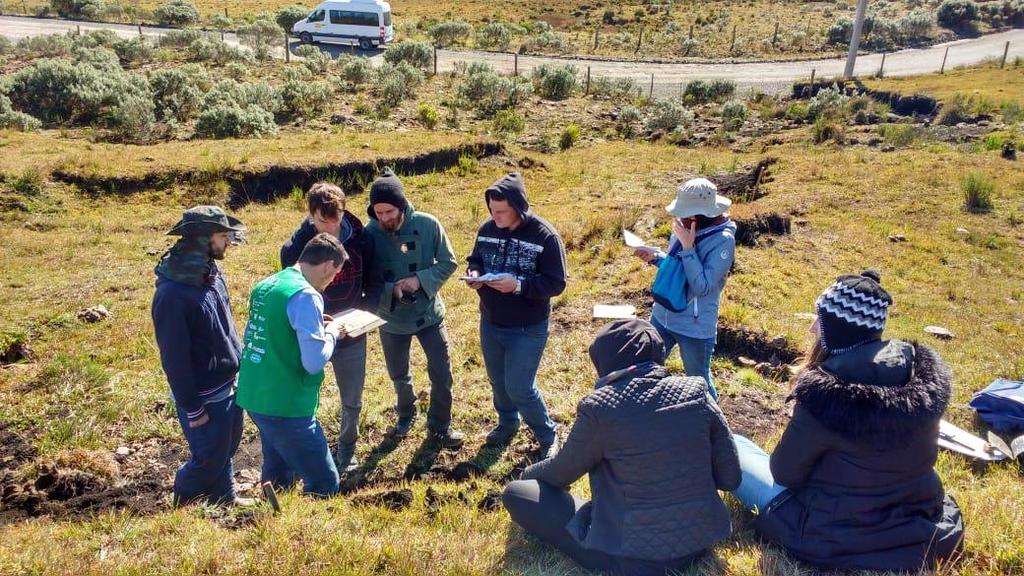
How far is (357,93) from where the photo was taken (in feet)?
68.3

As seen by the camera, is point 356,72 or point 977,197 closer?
point 977,197

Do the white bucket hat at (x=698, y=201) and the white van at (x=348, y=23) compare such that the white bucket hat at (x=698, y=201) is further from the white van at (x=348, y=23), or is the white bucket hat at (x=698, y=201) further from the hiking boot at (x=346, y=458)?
the white van at (x=348, y=23)

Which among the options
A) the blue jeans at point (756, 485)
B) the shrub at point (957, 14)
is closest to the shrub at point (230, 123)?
the blue jeans at point (756, 485)

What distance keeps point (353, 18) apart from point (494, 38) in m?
8.51

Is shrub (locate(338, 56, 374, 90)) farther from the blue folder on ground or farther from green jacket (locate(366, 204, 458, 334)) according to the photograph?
the blue folder on ground

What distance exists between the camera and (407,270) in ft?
15.2

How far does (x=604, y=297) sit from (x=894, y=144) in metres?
12.0

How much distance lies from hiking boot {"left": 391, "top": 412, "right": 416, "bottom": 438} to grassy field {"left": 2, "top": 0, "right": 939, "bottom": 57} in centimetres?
3359

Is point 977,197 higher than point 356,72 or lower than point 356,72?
lower

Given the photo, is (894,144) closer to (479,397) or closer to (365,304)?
(479,397)

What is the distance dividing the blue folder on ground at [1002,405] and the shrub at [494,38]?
33239 millimetres

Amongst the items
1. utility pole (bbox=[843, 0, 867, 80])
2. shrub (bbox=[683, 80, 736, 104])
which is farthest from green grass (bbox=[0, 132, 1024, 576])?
utility pole (bbox=[843, 0, 867, 80])

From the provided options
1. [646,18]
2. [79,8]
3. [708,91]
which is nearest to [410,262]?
[708,91]

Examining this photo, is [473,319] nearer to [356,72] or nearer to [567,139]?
[567,139]
